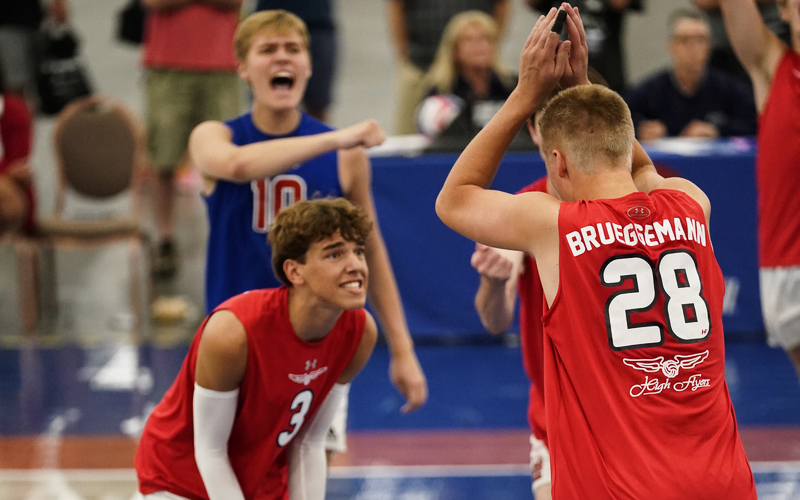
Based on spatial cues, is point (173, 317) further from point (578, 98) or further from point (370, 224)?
point (578, 98)

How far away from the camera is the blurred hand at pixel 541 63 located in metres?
2.23

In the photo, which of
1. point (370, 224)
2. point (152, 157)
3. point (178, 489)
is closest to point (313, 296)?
point (370, 224)

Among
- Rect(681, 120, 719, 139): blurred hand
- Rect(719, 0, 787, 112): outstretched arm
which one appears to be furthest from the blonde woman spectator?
Rect(719, 0, 787, 112): outstretched arm

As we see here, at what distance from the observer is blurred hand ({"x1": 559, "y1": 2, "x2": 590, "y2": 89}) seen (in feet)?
7.48

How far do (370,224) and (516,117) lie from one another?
0.79 metres

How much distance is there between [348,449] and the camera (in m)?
4.86

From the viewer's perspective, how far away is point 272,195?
11.6 ft

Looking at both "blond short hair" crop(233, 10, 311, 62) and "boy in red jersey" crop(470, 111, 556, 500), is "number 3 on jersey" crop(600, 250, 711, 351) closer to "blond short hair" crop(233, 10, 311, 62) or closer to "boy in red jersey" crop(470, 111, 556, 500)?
"boy in red jersey" crop(470, 111, 556, 500)

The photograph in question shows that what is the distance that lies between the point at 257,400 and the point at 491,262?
0.77 metres

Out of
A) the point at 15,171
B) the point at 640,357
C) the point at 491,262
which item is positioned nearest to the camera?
the point at 640,357

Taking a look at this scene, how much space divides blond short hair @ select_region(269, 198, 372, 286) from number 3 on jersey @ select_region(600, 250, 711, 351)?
0.94m

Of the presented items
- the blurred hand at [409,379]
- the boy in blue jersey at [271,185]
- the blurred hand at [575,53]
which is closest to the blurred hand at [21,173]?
the boy in blue jersey at [271,185]

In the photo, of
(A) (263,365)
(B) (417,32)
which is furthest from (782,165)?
(B) (417,32)

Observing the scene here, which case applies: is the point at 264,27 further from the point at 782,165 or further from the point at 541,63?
the point at 782,165
